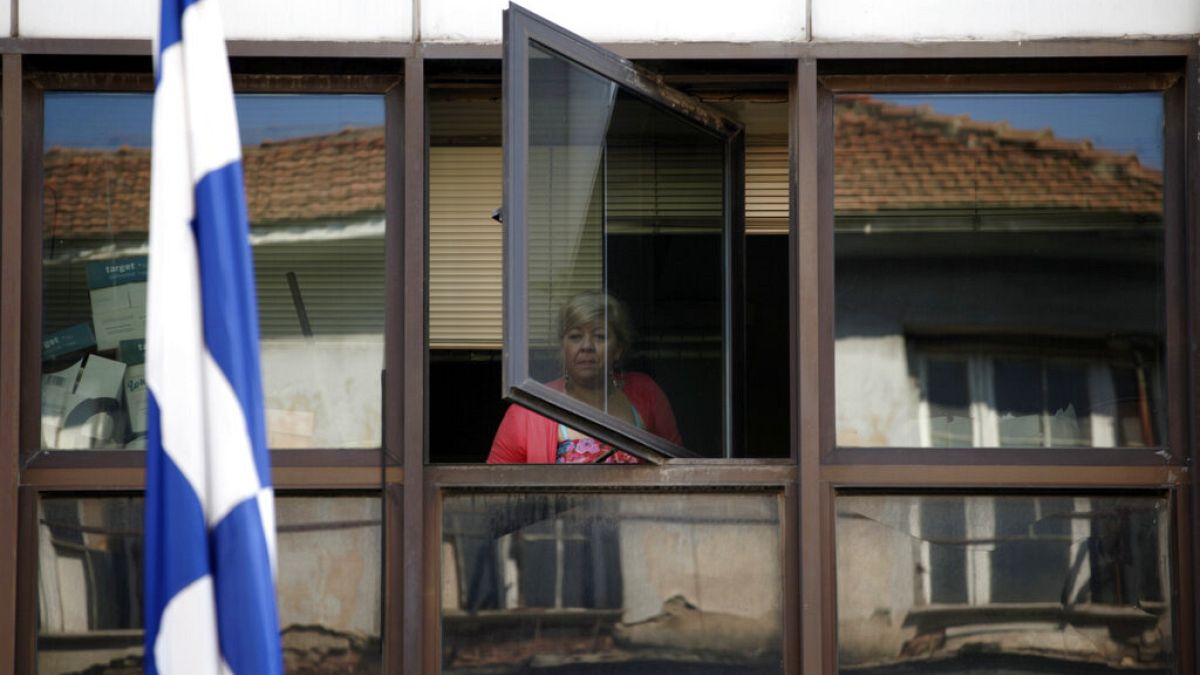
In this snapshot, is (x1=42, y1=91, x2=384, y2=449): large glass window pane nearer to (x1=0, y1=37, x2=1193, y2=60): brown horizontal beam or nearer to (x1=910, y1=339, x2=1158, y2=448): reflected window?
(x1=0, y1=37, x2=1193, y2=60): brown horizontal beam

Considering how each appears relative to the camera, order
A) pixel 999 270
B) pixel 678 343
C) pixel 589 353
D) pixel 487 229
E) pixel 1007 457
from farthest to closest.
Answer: pixel 487 229, pixel 678 343, pixel 999 270, pixel 1007 457, pixel 589 353

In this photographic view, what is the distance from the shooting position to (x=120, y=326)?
5.86 metres

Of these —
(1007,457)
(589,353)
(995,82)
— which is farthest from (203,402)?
(995,82)

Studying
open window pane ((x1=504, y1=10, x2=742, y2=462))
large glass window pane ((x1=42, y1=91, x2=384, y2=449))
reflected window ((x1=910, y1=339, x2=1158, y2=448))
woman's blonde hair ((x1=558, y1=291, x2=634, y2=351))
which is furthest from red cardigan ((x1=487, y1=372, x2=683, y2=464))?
reflected window ((x1=910, y1=339, x2=1158, y2=448))

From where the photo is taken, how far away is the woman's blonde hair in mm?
5527

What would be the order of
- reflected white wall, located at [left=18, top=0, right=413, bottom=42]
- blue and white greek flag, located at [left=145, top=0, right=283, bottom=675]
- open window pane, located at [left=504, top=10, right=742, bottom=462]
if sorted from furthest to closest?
reflected white wall, located at [left=18, top=0, right=413, bottom=42]
open window pane, located at [left=504, top=10, right=742, bottom=462]
blue and white greek flag, located at [left=145, top=0, right=283, bottom=675]

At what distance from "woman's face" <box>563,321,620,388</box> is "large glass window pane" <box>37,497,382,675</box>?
2.83ft

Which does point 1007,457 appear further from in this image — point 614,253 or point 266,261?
point 266,261

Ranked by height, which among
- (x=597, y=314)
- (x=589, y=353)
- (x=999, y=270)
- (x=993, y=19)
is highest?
(x=993, y=19)

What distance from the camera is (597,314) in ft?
18.7

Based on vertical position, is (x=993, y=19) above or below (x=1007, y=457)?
above

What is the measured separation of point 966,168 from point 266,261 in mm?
2281

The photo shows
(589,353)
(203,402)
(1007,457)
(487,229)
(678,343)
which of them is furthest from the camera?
(487,229)

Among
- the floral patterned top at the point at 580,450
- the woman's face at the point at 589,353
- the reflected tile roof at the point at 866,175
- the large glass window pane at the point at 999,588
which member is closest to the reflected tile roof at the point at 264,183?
the reflected tile roof at the point at 866,175
